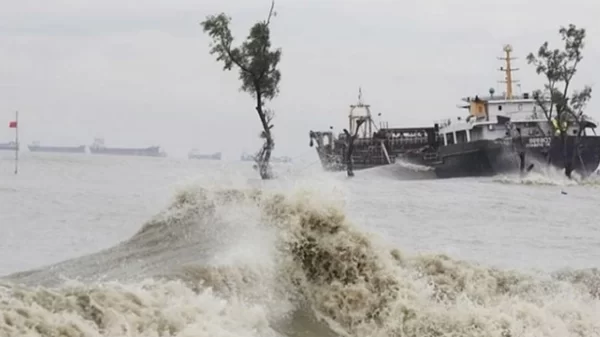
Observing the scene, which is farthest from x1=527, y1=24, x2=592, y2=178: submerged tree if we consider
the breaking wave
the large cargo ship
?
the breaking wave

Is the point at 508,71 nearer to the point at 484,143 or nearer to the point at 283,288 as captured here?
the point at 484,143

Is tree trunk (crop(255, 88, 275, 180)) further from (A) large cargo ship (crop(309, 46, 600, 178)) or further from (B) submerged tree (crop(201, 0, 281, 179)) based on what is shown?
(A) large cargo ship (crop(309, 46, 600, 178))

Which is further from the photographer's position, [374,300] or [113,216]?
[113,216]

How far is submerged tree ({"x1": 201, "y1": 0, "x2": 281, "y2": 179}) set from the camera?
35625mm

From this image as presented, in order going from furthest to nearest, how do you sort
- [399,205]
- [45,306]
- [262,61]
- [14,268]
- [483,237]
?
[262,61] < [399,205] < [483,237] < [14,268] < [45,306]

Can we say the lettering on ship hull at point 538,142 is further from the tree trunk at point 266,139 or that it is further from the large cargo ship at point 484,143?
the tree trunk at point 266,139

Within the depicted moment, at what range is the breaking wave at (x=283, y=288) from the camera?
22.8 feet

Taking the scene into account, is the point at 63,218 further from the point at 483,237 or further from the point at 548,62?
the point at 548,62

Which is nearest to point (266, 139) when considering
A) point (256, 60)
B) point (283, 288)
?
point (256, 60)

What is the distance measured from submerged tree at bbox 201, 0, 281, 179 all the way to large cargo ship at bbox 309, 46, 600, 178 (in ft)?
50.0

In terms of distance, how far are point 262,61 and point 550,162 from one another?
717 inches

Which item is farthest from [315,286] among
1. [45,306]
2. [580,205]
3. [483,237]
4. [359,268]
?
[580,205]

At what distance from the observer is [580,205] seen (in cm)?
2881

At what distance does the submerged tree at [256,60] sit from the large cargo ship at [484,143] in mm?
15240
